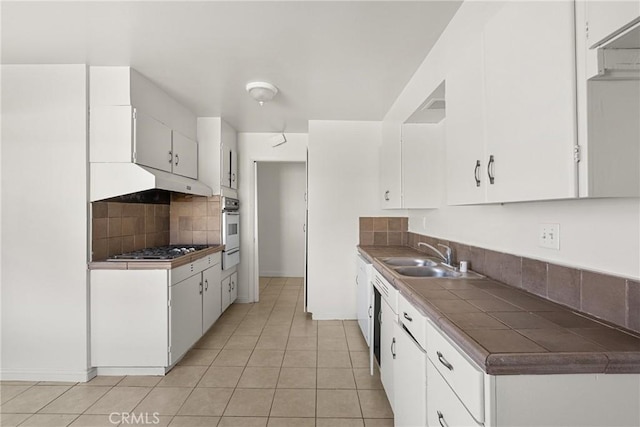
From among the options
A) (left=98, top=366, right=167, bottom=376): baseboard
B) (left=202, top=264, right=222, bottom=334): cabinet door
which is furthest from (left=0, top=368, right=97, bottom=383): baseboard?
(left=202, top=264, right=222, bottom=334): cabinet door

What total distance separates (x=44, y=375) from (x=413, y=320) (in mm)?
2769

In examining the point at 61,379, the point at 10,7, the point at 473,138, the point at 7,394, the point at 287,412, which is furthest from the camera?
the point at 61,379

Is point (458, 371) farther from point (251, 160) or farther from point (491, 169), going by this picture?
→ point (251, 160)

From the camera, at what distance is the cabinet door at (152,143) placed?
253cm

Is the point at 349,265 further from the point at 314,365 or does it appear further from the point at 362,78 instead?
the point at 362,78

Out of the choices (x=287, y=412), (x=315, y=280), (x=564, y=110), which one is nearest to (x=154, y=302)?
(x=287, y=412)

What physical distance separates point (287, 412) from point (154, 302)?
1.30 meters

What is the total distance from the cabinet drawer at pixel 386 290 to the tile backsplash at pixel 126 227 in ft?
7.28

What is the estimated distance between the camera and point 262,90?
272 cm

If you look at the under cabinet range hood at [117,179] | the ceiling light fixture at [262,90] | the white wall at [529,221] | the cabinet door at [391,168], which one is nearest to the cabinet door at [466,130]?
the white wall at [529,221]

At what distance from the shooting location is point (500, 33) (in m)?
1.20

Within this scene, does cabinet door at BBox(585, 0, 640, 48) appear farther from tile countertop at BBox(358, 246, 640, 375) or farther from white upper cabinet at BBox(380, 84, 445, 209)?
white upper cabinet at BBox(380, 84, 445, 209)

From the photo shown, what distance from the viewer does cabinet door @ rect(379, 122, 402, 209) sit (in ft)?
9.64

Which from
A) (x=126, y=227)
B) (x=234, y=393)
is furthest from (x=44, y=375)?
(x=234, y=393)
